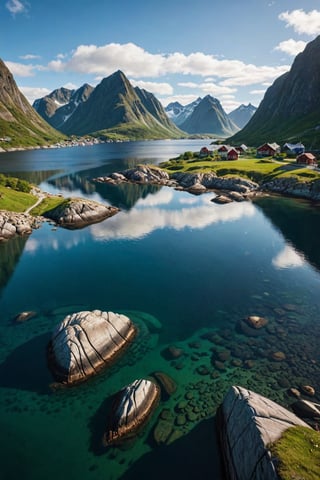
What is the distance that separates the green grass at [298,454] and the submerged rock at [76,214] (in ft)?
211

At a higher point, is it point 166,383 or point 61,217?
point 61,217

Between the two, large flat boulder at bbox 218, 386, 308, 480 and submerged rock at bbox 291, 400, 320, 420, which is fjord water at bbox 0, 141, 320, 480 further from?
large flat boulder at bbox 218, 386, 308, 480

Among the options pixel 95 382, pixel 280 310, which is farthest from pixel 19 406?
pixel 280 310

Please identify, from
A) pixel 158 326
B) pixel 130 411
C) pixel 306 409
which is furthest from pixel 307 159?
pixel 130 411

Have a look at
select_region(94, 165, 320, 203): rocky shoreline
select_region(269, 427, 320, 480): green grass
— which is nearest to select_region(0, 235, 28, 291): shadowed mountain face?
select_region(269, 427, 320, 480): green grass

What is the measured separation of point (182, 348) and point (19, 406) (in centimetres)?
1609

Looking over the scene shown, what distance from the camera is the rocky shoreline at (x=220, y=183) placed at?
339 feet

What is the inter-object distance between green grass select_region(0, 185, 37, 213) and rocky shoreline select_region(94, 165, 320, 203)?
171 ft

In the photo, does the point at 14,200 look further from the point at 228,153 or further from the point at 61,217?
the point at 228,153

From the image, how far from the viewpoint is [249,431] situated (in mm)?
18719

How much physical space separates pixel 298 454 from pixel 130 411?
Result: 12.0m

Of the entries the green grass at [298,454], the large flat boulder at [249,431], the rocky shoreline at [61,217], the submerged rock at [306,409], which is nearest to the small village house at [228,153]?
the rocky shoreline at [61,217]

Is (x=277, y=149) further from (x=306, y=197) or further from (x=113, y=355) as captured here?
(x=113, y=355)

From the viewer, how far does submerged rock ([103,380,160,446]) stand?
21.8m
